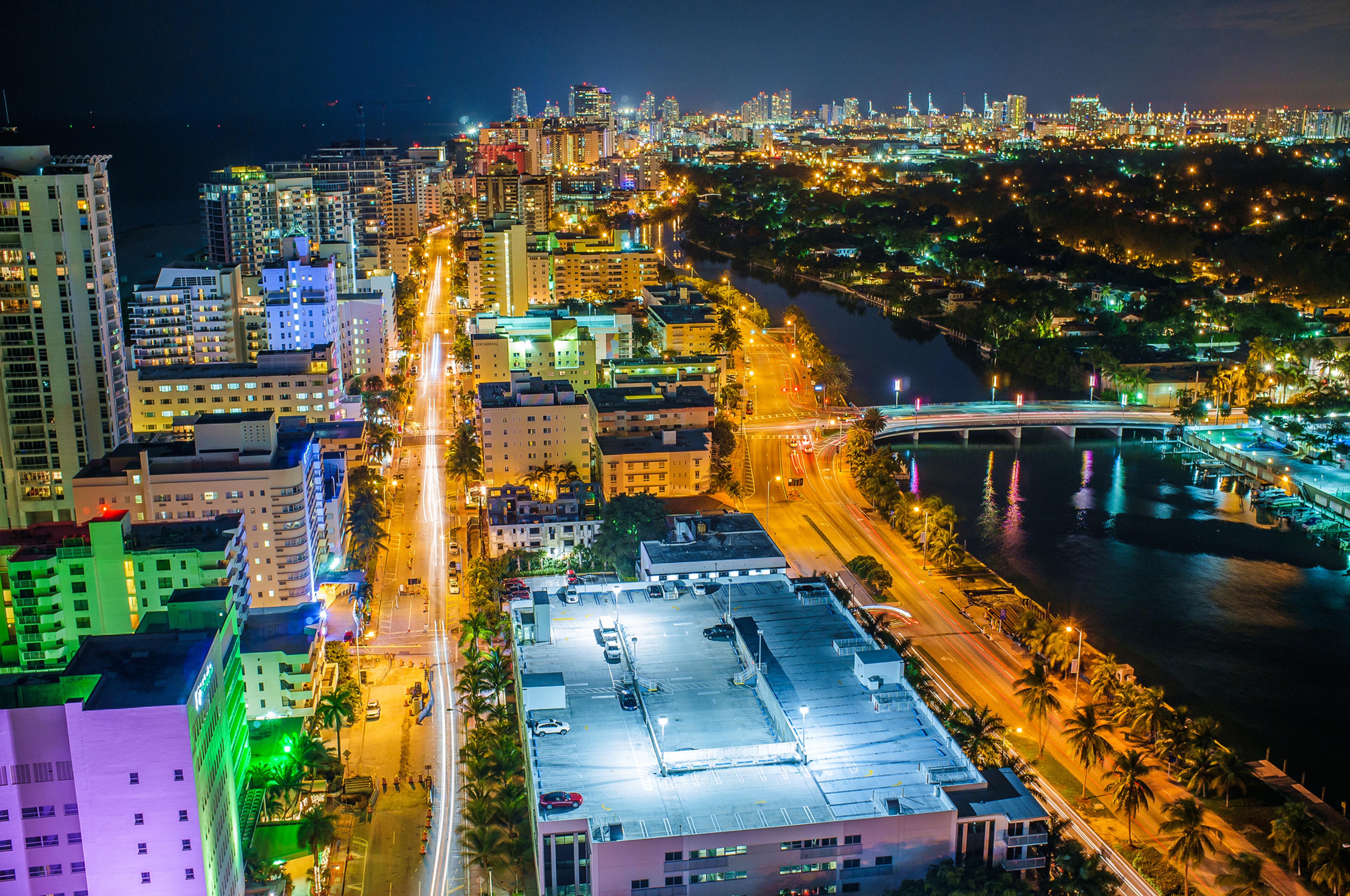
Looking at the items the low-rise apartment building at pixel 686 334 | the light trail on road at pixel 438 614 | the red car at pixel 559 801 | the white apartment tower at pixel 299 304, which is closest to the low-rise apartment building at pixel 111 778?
the light trail on road at pixel 438 614

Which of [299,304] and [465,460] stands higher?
[299,304]

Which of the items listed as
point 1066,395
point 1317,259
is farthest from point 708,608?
point 1317,259

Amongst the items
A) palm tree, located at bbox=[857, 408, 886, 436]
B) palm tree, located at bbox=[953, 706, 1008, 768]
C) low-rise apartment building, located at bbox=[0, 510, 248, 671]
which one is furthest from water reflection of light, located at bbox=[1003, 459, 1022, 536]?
low-rise apartment building, located at bbox=[0, 510, 248, 671]

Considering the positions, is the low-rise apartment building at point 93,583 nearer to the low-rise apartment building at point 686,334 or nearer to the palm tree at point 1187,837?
the palm tree at point 1187,837

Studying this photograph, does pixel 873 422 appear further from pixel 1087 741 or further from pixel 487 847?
pixel 487 847

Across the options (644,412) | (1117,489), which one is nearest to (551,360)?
(644,412)

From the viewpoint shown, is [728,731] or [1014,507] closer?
[728,731]

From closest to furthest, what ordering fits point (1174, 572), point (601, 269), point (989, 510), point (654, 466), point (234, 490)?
point (234, 490)
point (1174, 572)
point (654, 466)
point (989, 510)
point (601, 269)

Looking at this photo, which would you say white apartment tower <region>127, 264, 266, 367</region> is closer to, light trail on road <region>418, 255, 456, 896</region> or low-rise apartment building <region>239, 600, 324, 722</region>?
light trail on road <region>418, 255, 456, 896</region>

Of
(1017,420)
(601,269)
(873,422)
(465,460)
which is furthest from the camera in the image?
(601,269)
